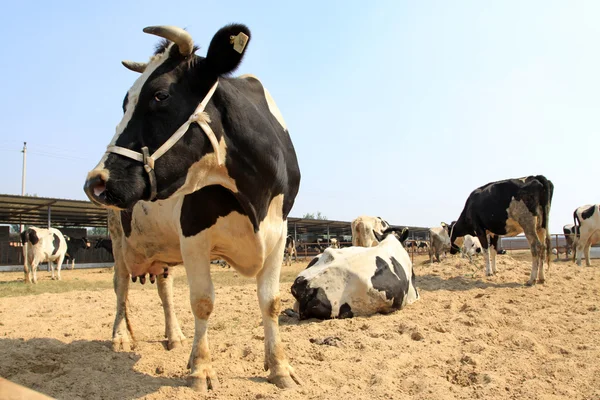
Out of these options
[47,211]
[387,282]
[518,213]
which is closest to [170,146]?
[387,282]

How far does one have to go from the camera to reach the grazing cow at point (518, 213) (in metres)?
10.2

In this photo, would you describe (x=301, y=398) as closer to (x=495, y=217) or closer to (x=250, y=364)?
(x=250, y=364)

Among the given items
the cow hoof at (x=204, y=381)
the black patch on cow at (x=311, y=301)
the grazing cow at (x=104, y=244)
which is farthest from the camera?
the grazing cow at (x=104, y=244)

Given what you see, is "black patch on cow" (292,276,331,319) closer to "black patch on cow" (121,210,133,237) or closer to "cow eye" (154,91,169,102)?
"black patch on cow" (121,210,133,237)

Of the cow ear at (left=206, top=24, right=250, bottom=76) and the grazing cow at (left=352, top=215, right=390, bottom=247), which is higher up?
the cow ear at (left=206, top=24, right=250, bottom=76)

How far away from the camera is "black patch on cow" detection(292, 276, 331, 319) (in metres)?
5.69

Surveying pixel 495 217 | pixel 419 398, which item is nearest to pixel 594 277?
pixel 495 217

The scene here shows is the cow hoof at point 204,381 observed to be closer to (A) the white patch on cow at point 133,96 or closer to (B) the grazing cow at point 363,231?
(A) the white patch on cow at point 133,96

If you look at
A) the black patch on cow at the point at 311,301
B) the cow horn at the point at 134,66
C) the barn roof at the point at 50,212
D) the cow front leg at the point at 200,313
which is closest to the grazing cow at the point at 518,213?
the black patch on cow at the point at 311,301

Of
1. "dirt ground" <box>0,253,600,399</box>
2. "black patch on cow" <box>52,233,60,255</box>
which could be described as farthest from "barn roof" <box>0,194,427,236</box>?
"dirt ground" <box>0,253,600,399</box>

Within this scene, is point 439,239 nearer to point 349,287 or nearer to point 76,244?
point 349,287

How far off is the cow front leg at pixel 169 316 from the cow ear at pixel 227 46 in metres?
3.03

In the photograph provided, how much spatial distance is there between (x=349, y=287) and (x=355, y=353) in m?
1.85

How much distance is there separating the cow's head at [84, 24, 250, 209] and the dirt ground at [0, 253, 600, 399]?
144 centimetres
